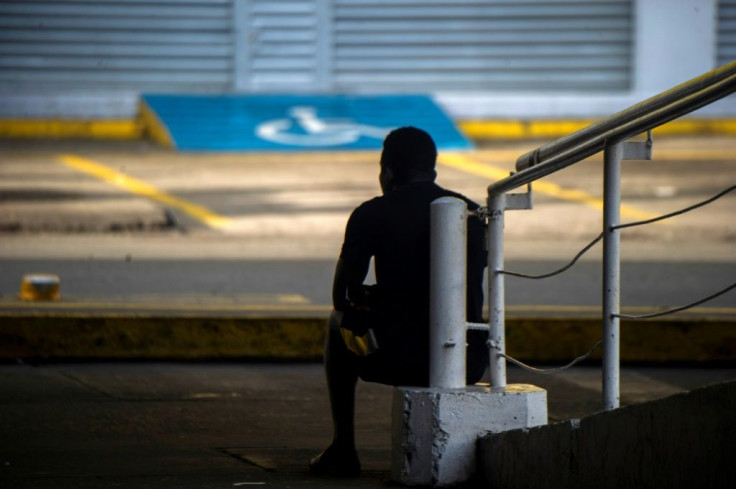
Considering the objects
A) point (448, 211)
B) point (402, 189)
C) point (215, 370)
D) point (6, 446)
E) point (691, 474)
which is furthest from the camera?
point (215, 370)

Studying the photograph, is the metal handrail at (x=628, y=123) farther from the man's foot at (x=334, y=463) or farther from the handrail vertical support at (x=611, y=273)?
the man's foot at (x=334, y=463)

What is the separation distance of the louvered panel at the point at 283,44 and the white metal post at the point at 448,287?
51.3ft

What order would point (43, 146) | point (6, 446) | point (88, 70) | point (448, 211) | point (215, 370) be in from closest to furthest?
point (448, 211), point (6, 446), point (215, 370), point (43, 146), point (88, 70)

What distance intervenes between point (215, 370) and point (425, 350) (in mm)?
2847

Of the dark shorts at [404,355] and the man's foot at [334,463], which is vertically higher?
the dark shorts at [404,355]

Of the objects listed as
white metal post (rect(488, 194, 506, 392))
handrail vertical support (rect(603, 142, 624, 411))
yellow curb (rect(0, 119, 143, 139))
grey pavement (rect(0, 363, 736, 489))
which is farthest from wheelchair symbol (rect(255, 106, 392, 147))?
handrail vertical support (rect(603, 142, 624, 411))

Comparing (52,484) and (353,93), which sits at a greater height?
(353,93)

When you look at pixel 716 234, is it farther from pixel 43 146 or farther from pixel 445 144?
pixel 43 146

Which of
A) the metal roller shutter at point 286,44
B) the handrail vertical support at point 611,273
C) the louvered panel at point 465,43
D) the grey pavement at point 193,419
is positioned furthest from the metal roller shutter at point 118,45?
the handrail vertical support at point 611,273

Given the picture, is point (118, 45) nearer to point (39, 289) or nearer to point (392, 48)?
point (392, 48)

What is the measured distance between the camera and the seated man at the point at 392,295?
15.9ft

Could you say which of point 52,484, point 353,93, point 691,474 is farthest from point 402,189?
point 353,93

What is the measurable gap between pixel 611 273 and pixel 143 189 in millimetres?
11899

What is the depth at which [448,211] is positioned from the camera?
4598mm
